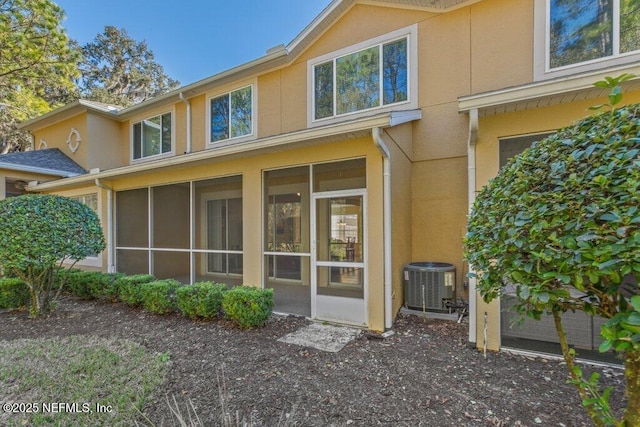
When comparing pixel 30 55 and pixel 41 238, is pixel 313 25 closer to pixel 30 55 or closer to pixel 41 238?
pixel 41 238

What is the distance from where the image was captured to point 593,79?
3.40m

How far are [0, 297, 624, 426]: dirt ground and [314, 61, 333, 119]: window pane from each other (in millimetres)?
5090

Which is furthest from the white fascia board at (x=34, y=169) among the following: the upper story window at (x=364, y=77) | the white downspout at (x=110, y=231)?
the upper story window at (x=364, y=77)

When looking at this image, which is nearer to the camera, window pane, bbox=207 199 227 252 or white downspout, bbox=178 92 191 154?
window pane, bbox=207 199 227 252

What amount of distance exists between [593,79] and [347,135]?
3.01 metres

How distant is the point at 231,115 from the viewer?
9.14 m

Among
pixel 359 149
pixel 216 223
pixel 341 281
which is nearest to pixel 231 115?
pixel 216 223

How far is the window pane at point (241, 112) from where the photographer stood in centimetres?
885

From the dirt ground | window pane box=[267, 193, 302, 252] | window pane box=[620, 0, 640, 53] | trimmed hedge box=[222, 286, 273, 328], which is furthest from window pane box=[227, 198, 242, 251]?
window pane box=[620, 0, 640, 53]

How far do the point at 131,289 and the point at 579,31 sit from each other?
956cm

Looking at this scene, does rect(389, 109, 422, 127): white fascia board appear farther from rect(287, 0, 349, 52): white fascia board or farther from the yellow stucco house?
rect(287, 0, 349, 52): white fascia board

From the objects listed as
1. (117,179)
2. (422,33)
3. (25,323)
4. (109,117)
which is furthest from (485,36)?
(109,117)

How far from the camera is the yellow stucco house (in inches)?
178

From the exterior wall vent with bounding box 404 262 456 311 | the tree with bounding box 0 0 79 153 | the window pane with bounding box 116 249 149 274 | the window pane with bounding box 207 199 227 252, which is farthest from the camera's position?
the tree with bounding box 0 0 79 153
